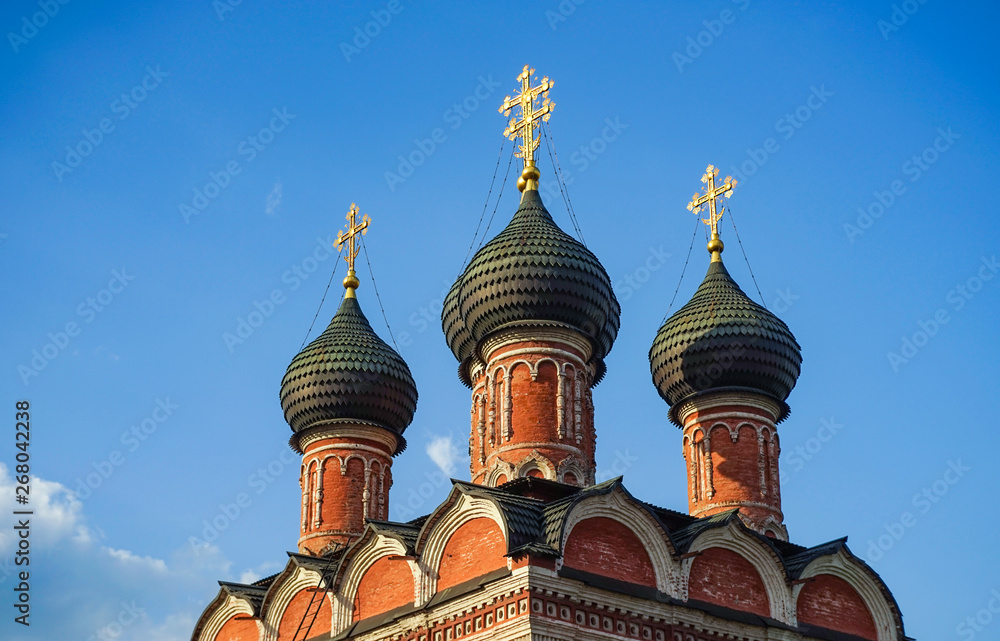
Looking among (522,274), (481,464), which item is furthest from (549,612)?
(522,274)

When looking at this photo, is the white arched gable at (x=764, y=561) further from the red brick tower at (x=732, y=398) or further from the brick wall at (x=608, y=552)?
the red brick tower at (x=732, y=398)

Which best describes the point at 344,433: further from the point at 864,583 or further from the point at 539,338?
the point at 864,583

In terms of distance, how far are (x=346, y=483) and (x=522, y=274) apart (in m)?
3.84

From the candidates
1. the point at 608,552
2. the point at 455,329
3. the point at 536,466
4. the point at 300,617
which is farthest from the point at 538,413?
the point at 300,617

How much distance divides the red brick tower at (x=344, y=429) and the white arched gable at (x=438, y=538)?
165 inches

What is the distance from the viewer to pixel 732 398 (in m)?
17.2

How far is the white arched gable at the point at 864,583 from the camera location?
47.4 ft

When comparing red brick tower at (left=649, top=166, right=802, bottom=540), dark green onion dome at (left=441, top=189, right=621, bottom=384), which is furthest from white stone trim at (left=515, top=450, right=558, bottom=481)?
red brick tower at (left=649, top=166, right=802, bottom=540)

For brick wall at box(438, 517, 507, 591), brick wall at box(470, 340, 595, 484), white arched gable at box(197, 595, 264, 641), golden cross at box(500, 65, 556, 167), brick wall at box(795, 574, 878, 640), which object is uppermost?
golden cross at box(500, 65, 556, 167)

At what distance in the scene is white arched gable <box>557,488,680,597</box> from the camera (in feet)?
42.7

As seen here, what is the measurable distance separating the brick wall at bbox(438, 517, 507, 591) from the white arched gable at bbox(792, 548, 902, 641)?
11.2ft

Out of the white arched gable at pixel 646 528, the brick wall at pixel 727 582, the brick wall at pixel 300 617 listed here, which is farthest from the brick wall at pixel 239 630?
the brick wall at pixel 727 582

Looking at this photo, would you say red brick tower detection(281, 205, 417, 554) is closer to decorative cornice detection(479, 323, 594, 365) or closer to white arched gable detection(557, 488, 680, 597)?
decorative cornice detection(479, 323, 594, 365)

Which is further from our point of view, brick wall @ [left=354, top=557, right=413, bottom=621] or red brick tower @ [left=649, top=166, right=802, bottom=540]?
red brick tower @ [left=649, top=166, right=802, bottom=540]
